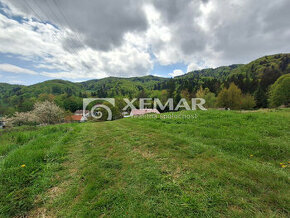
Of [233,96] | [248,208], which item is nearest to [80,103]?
[233,96]

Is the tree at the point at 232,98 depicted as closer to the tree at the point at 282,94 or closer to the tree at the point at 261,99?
the tree at the point at 282,94

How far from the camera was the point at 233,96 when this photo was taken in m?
36.4

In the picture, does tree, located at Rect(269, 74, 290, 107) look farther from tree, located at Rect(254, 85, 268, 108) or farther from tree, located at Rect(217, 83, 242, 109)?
tree, located at Rect(217, 83, 242, 109)

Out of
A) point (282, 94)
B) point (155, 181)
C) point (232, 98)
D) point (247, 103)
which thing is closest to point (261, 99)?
point (282, 94)

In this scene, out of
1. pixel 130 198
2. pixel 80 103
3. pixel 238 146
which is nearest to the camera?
pixel 130 198

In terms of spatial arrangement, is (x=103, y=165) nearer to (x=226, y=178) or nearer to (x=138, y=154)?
(x=138, y=154)

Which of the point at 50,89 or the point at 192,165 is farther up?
the point at 50,89

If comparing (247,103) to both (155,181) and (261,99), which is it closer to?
(261,99)

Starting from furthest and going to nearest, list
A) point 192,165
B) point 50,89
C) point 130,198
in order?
point 50,89
point 192,165
point 130,198

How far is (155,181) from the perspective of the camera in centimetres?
314

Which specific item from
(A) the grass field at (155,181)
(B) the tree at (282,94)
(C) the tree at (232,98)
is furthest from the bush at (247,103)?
(A) the grass field at (155,181)

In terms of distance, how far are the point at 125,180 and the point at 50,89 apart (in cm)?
21302

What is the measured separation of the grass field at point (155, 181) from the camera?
234 cm

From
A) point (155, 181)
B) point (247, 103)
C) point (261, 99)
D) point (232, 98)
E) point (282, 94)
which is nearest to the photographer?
point (155, 181)
